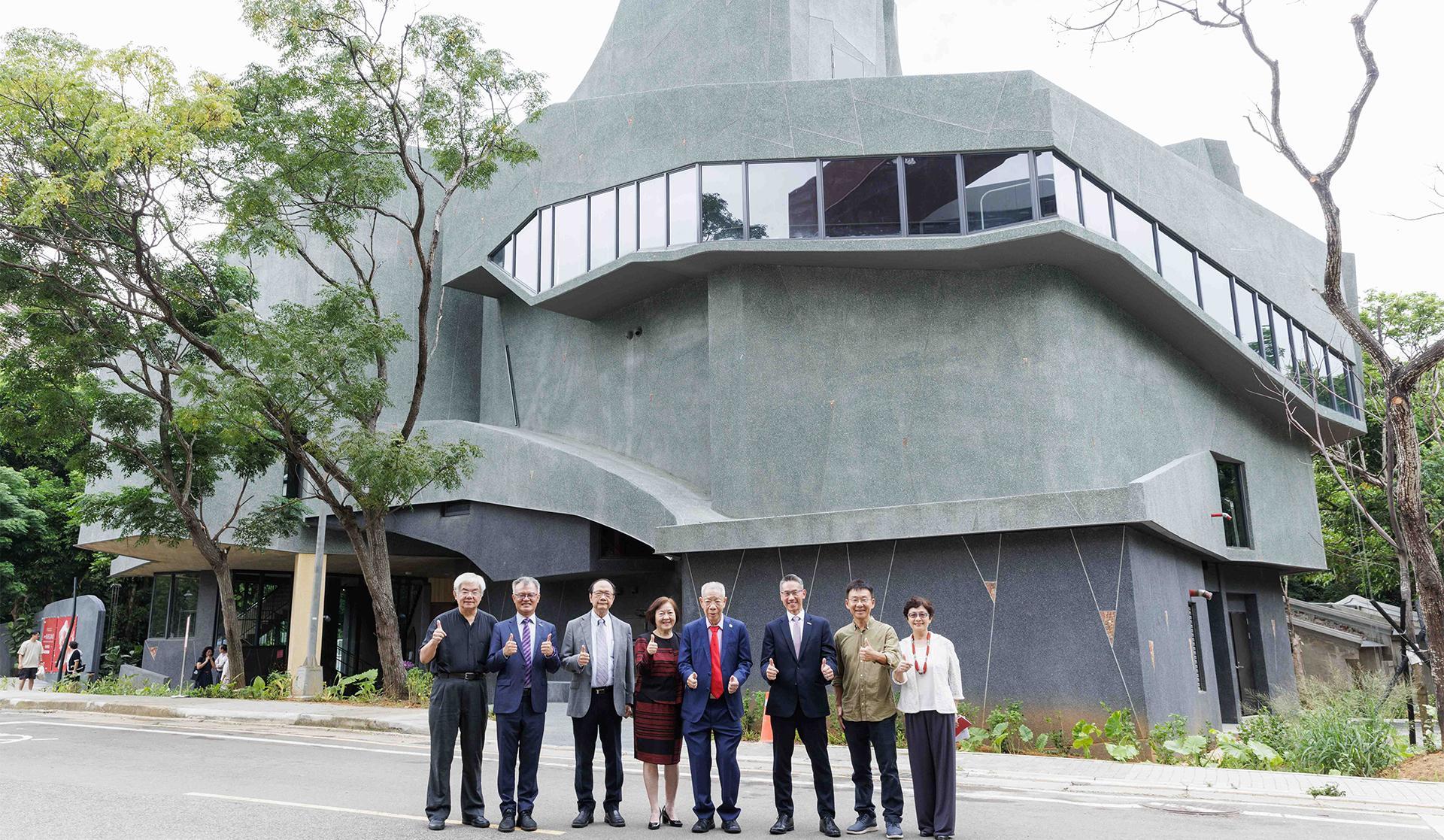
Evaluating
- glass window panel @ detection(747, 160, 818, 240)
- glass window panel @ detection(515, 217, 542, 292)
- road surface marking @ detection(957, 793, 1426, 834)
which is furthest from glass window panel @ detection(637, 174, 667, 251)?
road surface marking @ detection(957, 793, 1426, 834)

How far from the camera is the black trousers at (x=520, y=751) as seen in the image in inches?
290

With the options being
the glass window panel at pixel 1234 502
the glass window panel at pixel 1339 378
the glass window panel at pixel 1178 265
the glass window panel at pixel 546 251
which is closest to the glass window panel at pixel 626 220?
the glass window panel at pixel 546 251

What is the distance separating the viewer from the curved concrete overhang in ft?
60.6

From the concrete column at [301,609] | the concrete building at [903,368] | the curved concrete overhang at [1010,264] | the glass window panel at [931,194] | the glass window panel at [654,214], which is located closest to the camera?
the concrete building at [903,368]

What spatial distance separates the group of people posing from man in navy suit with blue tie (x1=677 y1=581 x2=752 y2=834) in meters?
0.01

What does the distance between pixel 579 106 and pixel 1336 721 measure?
745 inches

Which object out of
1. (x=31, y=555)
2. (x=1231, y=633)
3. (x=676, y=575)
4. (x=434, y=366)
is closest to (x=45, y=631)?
(x=31, y=555)

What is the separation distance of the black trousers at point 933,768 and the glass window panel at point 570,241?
16860 mm

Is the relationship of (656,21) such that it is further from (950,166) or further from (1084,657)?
(1084,657)

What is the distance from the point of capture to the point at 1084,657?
564 inches

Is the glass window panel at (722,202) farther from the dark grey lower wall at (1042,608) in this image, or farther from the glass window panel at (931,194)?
the dark grey lower wall at (1042,608)

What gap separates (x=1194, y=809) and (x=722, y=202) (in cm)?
1461

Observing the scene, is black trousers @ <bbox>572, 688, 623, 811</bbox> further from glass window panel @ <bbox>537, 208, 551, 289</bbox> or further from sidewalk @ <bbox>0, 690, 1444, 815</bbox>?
glass window panel @ <bbox>537, 208, 551, 289</bbox>

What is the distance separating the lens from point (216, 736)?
1477 centimetres
